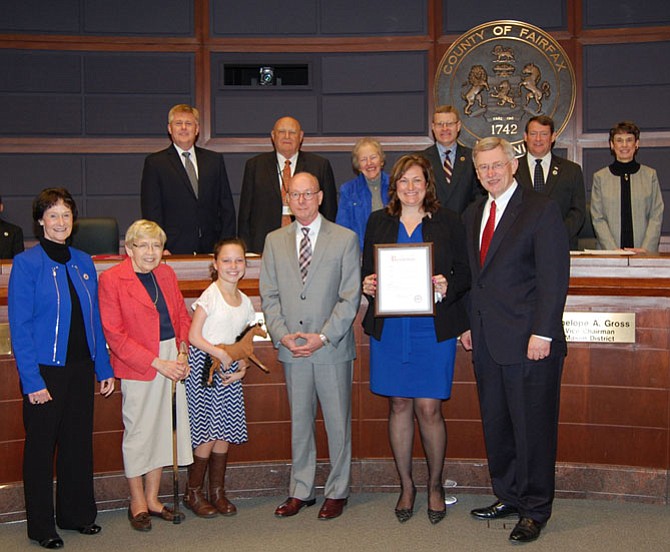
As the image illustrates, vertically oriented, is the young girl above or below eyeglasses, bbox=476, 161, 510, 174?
below

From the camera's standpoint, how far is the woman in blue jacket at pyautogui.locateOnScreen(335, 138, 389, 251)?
452cm

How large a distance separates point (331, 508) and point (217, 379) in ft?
2.74

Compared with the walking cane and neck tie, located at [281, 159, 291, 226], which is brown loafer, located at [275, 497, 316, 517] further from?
neck tie, located at [281, 159, 291, 226]

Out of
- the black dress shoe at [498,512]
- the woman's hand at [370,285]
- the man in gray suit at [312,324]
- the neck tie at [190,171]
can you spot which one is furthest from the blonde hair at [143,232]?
the black dress shoe at [498,512]

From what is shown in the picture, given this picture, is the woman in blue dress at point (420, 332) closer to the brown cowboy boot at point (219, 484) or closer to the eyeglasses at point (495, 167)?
the eyeglasses at point (495, 167)

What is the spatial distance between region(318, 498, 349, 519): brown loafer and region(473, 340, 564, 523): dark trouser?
0.79m

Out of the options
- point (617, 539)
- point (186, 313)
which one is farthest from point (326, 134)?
point (617, 539)

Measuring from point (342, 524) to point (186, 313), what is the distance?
1258mm

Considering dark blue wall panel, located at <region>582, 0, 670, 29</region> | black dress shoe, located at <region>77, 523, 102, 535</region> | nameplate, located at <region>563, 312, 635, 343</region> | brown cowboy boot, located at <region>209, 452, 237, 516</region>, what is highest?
dark blue wall panel, located at <region>582, 0, 670, 29</region>

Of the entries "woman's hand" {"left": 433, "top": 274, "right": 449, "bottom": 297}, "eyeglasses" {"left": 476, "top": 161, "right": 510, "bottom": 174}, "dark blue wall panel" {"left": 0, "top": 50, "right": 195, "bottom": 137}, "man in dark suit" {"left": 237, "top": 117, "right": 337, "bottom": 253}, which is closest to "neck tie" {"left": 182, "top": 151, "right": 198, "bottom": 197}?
"man in dark suit" {"left": 237, "top": 117, "right": 337, "bottom": 253}

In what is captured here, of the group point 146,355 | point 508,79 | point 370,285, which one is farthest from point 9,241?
point 508,79

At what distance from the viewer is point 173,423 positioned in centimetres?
377

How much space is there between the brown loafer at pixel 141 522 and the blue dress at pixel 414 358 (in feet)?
4.10

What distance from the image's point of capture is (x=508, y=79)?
22.9ft
